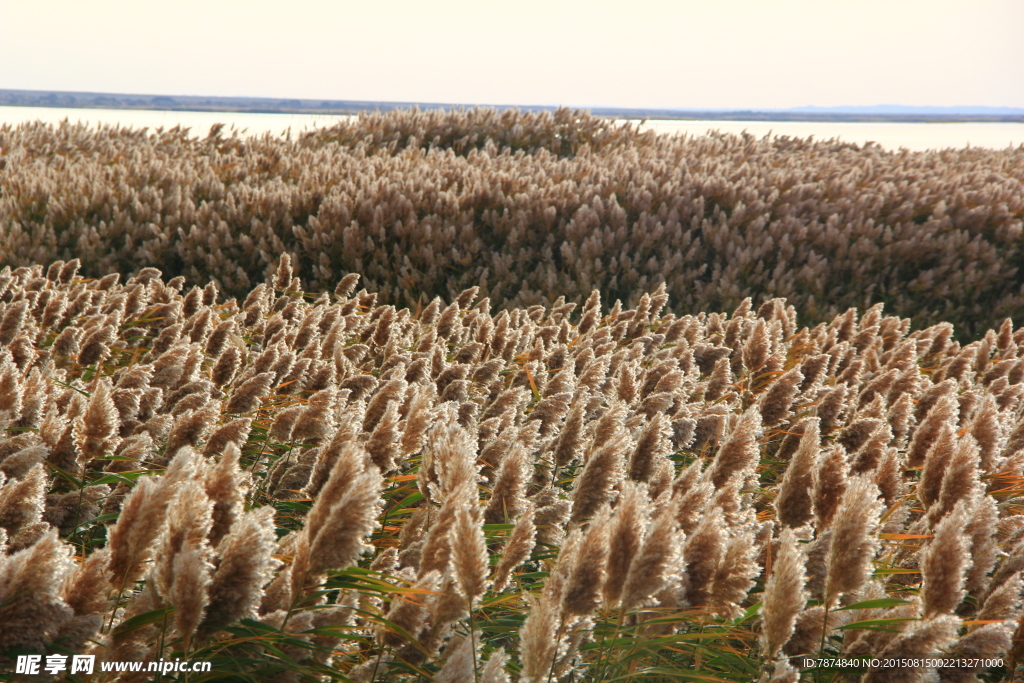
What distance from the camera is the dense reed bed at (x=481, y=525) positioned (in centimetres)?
140

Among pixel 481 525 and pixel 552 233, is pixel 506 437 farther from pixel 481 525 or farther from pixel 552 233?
pixel 552 233

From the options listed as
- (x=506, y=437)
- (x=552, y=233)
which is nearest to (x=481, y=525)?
(x=506, y=437)

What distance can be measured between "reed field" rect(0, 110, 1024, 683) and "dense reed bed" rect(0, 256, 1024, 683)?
0.4 inches

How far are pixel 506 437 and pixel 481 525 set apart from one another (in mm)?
856

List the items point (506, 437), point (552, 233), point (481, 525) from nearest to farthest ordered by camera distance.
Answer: point (481, 525) → point (506, 437) → point (552, 233)

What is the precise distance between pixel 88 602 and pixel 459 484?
2.37 feet

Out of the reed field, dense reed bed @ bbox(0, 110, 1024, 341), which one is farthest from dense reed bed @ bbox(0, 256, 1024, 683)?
dense reed bed @ bbox(0, 110, 1024, 341)

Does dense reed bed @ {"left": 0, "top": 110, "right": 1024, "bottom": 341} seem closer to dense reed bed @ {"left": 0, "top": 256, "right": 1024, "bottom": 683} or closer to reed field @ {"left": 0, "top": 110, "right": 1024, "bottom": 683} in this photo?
reed field @ {"left": 0, "top": 110, "right": 1024, "bottom": 683}

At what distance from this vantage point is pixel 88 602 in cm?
136

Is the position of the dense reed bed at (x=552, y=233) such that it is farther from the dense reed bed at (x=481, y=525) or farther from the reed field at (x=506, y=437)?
the dense reed bed at (x=481, y=525)

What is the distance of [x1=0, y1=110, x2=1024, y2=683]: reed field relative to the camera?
1.45 m

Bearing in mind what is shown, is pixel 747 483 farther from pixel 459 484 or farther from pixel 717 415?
pixel 459 484

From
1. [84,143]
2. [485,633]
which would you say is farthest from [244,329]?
[84,143]

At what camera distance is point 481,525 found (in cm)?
159
